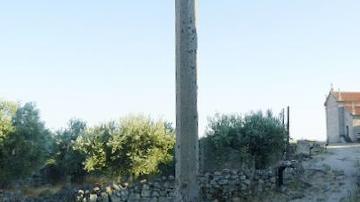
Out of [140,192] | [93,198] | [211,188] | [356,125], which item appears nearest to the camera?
[211,188]

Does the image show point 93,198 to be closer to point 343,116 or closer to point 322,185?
point 322,185

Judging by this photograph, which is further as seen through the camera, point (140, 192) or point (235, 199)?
point (140, 192)

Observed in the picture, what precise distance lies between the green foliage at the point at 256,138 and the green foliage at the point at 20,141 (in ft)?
31.2

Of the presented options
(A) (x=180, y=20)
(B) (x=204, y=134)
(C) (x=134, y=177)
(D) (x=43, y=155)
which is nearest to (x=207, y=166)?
(B) (x=204, y=134)

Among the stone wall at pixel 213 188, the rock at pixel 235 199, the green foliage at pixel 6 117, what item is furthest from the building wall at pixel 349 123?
the rock at pixel 235 199

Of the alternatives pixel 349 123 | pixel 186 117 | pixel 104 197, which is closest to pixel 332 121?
pixel 349 123

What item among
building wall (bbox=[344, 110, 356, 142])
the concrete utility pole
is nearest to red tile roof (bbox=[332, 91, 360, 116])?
building wall (bbox=[344, 110, 356, 142])

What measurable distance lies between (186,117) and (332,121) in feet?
172

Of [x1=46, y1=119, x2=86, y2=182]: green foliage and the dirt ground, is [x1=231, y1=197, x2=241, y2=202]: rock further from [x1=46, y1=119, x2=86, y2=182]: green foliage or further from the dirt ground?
[x1=46, y1=119, x2=86, y2=182]: green foliage

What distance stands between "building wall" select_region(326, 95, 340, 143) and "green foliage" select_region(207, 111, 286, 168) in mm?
33072

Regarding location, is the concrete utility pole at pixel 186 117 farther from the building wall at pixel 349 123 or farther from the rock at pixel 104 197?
the building wall at pixel 349 123

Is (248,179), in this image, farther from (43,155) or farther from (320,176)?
(43,155)

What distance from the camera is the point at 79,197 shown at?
20250mm

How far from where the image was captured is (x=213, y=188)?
18234 millimetres
